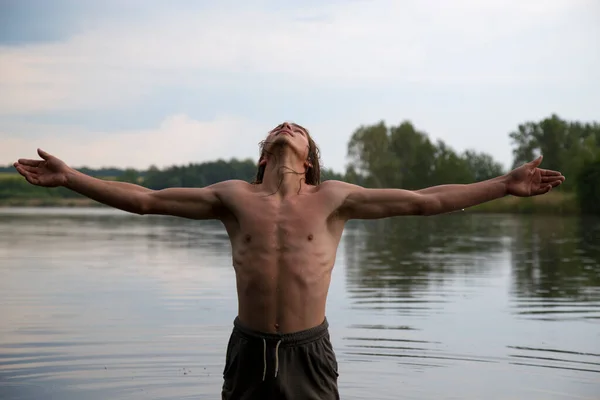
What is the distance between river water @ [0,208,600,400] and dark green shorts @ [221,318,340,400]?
2984 millimetres

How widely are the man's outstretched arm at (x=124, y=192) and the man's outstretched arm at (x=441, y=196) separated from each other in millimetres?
871

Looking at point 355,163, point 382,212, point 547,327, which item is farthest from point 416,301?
point 355,163

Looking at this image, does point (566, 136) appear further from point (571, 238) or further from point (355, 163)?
point (571, 238)

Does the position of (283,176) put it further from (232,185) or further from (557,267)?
(557,267)

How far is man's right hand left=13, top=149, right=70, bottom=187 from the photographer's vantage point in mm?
5984

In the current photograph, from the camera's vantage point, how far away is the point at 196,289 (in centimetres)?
1728

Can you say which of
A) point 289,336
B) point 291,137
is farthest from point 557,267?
point 289,336

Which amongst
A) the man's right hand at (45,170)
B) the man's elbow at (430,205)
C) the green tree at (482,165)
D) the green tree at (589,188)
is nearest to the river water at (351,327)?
the man's elbow at (430,205)

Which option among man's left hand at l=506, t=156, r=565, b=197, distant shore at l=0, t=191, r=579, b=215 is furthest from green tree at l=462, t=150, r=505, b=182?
man's left hand at l=506, t=156, r=565, b=197

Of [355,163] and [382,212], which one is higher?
[355,163]

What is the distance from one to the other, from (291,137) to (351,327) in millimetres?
7073

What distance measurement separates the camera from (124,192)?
608 centimetres

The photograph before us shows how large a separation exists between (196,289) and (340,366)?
7528 mm

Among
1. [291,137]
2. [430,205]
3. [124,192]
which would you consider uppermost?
[291,137]
